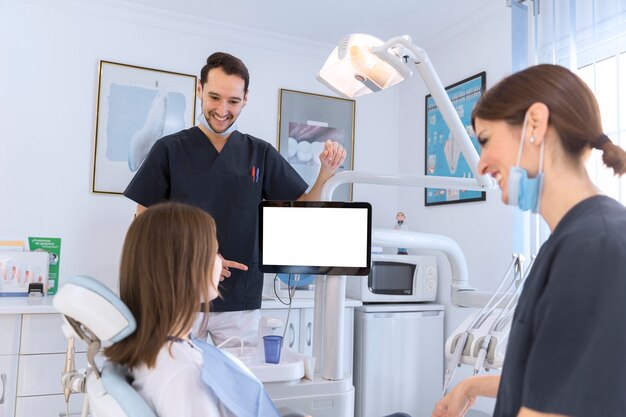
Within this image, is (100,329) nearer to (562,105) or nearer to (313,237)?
(313,237)

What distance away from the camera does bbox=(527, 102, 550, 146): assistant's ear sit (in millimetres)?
734

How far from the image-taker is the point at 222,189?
1733 mm

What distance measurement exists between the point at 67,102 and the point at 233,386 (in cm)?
232

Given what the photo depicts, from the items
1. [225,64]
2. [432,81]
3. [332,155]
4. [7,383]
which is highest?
[225,64]

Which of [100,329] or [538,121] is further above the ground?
[538,121]

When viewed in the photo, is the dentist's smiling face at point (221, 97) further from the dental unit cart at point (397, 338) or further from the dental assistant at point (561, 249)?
the dental unit cart at point (397, 338)

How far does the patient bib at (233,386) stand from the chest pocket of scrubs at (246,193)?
72cm

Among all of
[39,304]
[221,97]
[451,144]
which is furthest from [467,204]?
[39,304]

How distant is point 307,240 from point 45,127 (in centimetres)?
209

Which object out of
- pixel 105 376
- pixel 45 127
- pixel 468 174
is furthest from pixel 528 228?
pixel 45 127

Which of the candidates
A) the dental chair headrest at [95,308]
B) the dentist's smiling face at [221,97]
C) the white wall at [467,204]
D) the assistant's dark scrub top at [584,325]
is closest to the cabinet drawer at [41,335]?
the dentist's smiling face at [221,97]

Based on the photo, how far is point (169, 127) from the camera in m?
3.00

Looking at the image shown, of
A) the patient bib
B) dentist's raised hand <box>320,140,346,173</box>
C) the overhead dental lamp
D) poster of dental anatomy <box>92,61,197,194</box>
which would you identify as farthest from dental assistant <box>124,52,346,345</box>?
poster of dental anatomy <box>92,61,197,194</box>

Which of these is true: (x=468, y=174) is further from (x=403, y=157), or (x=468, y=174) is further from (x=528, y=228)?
(x=403, y=157)
